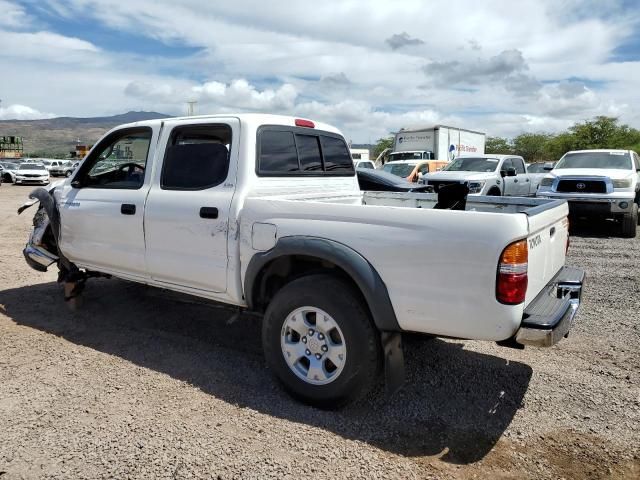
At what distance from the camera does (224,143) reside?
13.1ft

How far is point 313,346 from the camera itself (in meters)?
3.35

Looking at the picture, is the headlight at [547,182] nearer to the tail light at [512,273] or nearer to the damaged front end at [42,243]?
the tail light at [512,273]

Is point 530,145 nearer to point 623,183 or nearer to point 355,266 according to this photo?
point 623,183

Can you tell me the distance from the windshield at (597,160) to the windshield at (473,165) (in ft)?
6.86

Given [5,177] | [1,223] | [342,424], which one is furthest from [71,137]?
[342,424]

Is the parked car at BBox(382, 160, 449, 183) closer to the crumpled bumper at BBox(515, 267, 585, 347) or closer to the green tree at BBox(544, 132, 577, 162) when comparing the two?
the crumpled bumper at BBox(515, 267, 585, 347)

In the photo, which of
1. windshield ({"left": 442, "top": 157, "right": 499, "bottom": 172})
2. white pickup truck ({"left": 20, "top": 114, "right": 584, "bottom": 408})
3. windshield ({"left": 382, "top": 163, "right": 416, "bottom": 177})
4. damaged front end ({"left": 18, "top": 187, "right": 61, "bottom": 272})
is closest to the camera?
white pickup truck ({"left": 20, "top": 114, "right": 584, "bottom": 408})

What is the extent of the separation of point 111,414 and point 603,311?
16.3 ft

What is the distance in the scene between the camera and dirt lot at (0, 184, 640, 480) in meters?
2.83

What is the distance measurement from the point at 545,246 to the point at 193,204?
2473 mm

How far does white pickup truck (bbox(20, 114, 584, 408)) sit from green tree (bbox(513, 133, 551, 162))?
61418 mm

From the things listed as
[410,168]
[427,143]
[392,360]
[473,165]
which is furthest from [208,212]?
[427,143]

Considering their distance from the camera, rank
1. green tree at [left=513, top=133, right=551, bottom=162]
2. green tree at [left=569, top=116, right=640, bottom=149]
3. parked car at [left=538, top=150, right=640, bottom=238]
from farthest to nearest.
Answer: green tree at [left=513, top=133, right=551, bottom=162]
green tree at [left=569, top=116, right=640, bottom=149]
parked car at [left=538, top=150, right=640, bottom=238]

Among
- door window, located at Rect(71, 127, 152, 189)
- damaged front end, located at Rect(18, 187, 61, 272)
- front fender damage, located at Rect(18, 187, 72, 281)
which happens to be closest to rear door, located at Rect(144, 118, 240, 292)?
door window, located at Rect(71, 127, 152, 189)
